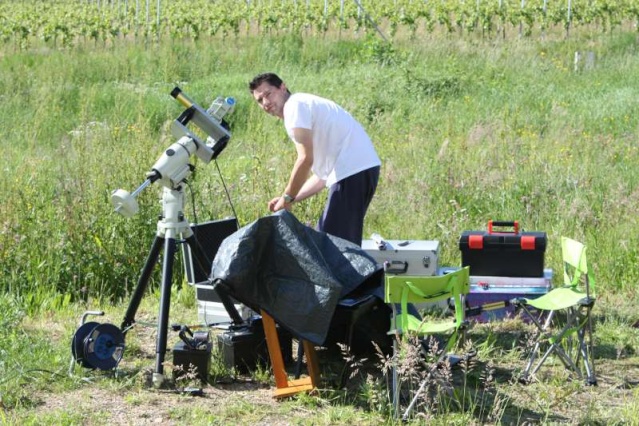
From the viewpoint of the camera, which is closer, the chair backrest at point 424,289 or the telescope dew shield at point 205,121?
the chair backrest at point 424,289

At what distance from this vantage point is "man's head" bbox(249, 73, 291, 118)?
20.5ft

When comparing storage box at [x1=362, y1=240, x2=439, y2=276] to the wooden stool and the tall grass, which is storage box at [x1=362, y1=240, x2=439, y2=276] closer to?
the tall grass

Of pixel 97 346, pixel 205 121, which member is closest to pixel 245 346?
pixel 97 346

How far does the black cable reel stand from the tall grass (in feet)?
3.42

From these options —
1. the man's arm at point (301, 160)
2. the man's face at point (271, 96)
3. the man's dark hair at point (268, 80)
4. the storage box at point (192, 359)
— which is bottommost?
the storage box at point (192, 359)

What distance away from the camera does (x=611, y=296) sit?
23.8ft

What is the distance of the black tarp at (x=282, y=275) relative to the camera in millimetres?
4988

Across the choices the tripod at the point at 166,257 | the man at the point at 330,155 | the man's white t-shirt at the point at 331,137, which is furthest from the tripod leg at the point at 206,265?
the man's white t-shirt at the point at 331,137

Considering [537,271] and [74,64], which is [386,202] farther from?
[74,64]

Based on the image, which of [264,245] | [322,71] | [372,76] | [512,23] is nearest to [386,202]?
[264,245]

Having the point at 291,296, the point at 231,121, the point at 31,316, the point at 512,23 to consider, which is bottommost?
the point at 31,316

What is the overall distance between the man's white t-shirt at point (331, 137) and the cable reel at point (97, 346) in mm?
1649

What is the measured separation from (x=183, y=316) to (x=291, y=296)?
2043 mm

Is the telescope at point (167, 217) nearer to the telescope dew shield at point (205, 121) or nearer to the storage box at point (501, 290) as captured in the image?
the telescope dew shield at point (205, 121)
